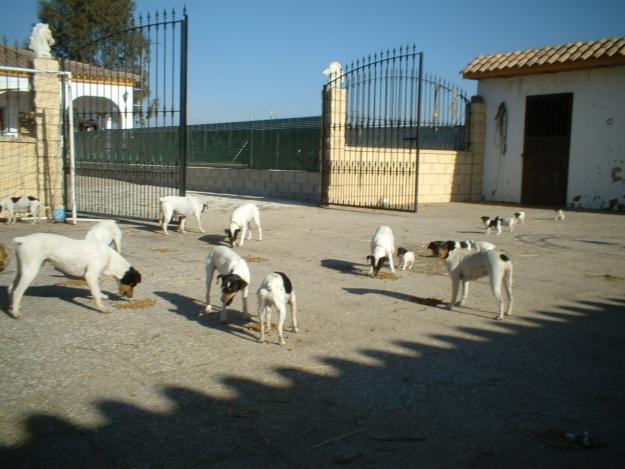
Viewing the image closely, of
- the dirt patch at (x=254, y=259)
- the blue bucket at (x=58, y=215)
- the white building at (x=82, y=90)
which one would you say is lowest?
the dirt patch at (x=254, y=259)

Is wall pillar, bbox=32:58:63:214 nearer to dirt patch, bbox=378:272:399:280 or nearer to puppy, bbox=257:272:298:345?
dirt patch, bbox=378:272:399:280

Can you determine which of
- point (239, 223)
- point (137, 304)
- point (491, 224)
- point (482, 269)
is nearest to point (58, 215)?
point (239, 223)

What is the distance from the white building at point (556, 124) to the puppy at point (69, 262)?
16.6 meters

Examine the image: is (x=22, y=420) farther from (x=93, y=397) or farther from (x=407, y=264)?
(x=407, y=264)

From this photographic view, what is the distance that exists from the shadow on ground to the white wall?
50.3ft

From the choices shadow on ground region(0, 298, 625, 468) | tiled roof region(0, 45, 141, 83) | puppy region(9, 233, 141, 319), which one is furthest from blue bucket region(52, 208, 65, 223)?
shadow on ground region(0, 298, 625, 468)

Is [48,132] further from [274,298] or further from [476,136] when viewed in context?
[476,136]

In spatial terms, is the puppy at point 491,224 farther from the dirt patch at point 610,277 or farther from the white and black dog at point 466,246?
the white and black dog at point 466,246

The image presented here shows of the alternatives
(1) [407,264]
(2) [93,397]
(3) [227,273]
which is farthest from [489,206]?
(2) [93,397]

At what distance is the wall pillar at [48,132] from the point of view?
1216 centimetres

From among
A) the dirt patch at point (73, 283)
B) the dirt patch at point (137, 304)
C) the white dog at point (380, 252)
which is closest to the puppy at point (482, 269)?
the white dog at point (380, 252)

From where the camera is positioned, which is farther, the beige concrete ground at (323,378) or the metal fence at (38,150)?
the metal fence at (38,150)

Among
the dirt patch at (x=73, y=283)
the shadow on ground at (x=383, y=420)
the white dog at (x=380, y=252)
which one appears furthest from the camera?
the white dog at (x=380, y=252)

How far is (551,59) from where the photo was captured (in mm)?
18812
